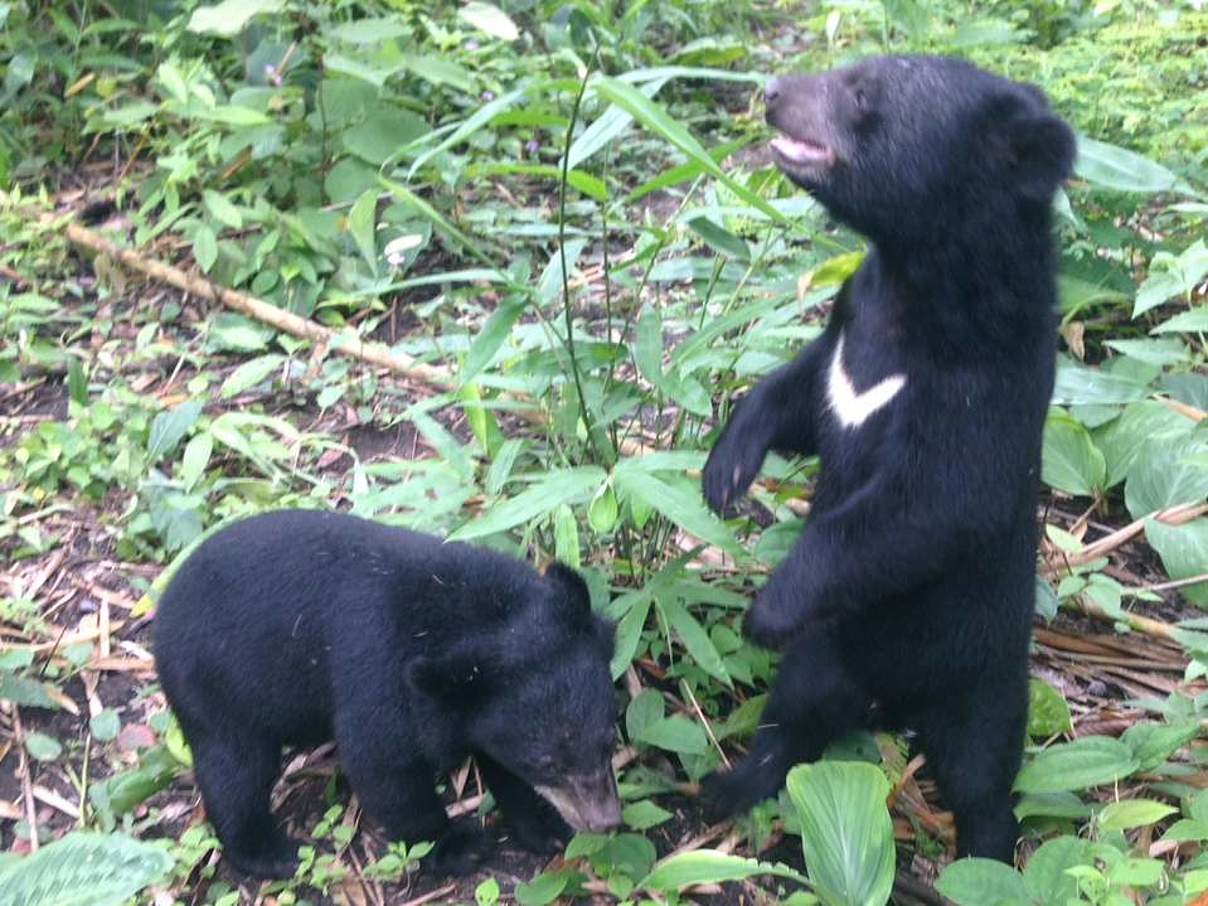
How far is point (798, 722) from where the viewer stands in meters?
3.26

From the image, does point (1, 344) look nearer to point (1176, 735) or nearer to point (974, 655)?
point (974, 655)

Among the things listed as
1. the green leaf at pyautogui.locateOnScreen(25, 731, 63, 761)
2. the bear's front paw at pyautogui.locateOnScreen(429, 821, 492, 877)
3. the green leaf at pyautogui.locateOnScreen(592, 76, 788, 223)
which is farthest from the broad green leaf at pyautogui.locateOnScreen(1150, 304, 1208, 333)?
the green leaf at pyautogui.locateOnScreen(25, 731, 63, 761)

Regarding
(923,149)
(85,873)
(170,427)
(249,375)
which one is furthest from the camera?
(249,375)

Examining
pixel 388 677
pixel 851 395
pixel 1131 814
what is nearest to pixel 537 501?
pixel 388 677

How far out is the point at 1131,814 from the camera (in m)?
2.77

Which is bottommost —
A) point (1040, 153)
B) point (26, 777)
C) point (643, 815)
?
point (26, 777)

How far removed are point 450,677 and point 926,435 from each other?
120 cm

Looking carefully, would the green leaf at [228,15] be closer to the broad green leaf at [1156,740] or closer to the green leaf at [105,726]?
the green leaf at [105,726]

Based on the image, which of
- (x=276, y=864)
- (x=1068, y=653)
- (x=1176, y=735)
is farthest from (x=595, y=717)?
(x=1068, y=653)

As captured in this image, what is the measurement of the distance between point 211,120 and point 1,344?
1.25 meters

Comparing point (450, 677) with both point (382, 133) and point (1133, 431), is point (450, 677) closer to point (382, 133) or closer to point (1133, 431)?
point (1133, 431)

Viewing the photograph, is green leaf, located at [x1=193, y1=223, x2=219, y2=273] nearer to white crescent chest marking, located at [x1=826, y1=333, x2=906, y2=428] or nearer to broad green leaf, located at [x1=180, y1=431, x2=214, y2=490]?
broad green leaf, located at [x1=180, y1=431, x2=214, y2=490]

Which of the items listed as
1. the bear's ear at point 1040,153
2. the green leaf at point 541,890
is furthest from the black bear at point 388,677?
the bear's ear at point 1040,153

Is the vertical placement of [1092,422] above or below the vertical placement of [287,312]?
above
